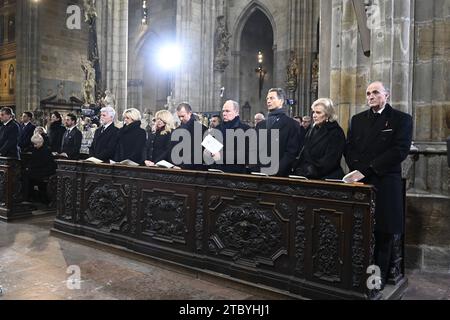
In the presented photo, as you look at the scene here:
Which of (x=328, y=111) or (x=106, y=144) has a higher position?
(x=328, y=111)

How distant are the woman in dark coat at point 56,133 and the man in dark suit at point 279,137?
18.2 ft

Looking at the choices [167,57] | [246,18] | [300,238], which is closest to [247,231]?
[300,238]

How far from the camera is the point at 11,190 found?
7.20 metres

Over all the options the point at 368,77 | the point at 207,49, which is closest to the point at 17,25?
the point at 207,49

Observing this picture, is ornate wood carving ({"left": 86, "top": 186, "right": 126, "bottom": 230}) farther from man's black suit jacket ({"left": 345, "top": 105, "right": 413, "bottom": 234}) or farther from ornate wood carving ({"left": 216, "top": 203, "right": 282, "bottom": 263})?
man's black suit jacket ({"left": 345, "top": 105, "right": 413, "bottom": 234})

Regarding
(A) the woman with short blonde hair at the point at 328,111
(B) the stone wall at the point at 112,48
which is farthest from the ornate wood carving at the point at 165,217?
(B) the stone wall at the point at 112,48

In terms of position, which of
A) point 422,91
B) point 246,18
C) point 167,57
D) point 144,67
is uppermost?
point 246,18

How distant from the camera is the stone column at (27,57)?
65.4ft

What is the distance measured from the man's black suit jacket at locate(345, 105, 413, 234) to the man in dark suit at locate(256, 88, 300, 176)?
65cm

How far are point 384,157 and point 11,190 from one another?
6.14 metres

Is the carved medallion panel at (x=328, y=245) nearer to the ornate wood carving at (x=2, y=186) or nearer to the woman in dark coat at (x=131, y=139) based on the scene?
the woman in dark coat at (x=131, y=139)

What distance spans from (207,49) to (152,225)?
14.1m

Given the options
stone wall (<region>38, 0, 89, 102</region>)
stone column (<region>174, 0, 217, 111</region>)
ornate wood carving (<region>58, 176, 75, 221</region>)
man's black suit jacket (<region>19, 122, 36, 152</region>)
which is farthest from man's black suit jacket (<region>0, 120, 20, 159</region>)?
stone wall (<region>38, 0, 89, 102</region>)

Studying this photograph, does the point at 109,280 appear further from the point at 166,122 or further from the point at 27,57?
the point at 27,57
